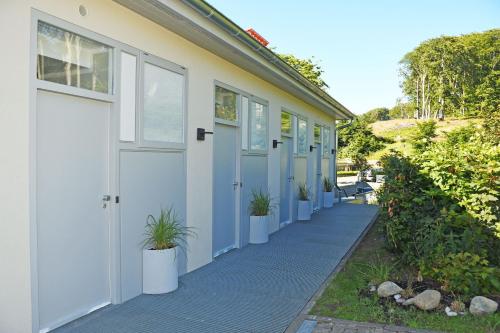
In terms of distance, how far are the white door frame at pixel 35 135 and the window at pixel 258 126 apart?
140 inches

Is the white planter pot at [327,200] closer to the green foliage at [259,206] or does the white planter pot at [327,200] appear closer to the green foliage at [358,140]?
the green foliage at [259,206]

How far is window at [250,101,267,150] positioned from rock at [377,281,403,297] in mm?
3755

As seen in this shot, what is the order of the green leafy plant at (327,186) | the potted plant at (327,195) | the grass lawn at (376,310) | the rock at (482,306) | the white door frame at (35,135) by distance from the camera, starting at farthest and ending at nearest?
the green leafy plant at (327,186) < the potted plant at (327,195) < the rock at (482,306) < the grass lawn at (376,310) < the white door frame at (35,135)

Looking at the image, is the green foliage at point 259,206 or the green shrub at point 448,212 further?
the green foliage at point 259,206

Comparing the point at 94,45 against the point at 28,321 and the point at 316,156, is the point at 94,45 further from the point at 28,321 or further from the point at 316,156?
the point at 316,156

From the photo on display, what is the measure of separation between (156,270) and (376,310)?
2250 millimetres

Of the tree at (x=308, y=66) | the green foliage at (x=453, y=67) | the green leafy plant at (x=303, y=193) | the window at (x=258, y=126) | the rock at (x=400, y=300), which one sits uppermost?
the green foliage at (x=453, y=67)

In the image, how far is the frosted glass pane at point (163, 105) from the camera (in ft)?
14.5

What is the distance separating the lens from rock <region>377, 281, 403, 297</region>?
13.3 ft

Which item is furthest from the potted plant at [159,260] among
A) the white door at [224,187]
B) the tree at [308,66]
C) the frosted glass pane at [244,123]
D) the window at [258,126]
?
the tree at [308,66]

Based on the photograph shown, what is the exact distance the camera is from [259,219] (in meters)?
6.99

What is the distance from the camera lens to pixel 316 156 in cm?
1185

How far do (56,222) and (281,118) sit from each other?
20.3 ft

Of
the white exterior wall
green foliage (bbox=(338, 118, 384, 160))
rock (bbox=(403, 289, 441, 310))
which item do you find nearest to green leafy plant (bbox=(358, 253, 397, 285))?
rock (bbox=(403, 289, 441, 310))
